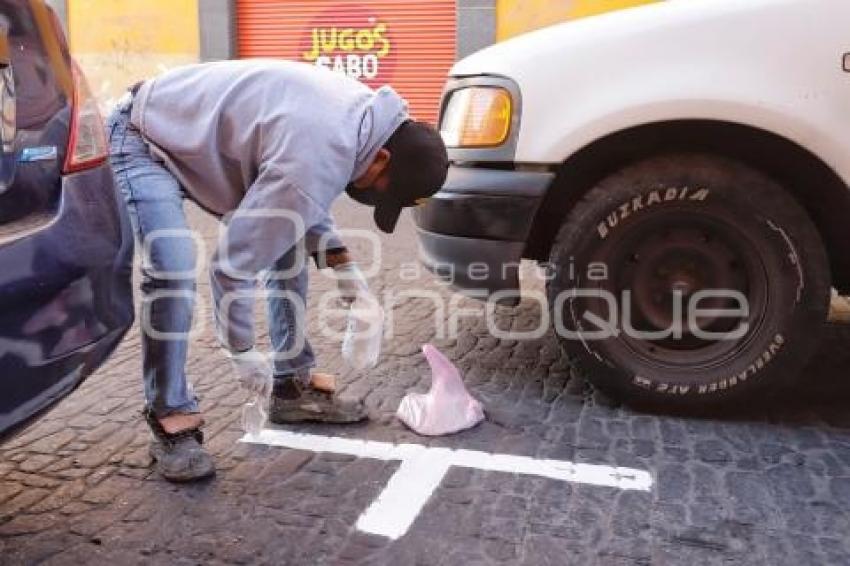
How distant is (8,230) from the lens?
205 centimetres

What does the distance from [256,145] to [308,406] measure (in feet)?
3.71

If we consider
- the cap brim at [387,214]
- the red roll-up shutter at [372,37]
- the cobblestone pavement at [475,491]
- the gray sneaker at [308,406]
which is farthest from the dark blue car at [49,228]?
the red roll-up shutter at [372,37]

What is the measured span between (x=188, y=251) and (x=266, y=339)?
161cm

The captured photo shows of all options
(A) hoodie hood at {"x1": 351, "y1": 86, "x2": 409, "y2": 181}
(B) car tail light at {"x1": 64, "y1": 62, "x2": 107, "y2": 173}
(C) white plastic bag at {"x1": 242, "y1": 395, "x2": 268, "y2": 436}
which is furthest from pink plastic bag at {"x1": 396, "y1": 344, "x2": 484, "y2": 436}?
(B) car tail light at {"x1": 64, "y1": 62, "x2": 107, "y2": 173}

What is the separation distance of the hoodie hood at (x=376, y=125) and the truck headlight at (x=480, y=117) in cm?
73

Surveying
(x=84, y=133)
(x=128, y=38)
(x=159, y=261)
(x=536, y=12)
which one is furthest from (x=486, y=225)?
(x=128, y=38)

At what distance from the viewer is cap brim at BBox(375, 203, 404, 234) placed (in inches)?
110

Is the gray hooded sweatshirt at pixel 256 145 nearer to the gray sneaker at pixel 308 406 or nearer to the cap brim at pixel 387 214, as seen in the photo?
the cap brim at pixel 387 214

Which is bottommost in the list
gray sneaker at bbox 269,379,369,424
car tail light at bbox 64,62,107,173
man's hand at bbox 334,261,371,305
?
gray sneaker at bbox 269,379,369,424

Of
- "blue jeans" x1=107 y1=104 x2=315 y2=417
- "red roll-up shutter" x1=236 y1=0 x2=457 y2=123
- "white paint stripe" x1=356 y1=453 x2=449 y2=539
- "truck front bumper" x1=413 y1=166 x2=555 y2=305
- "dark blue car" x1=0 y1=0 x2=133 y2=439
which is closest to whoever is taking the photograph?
"dark blue car" x1=0 y1=0 x2=133 y2=439

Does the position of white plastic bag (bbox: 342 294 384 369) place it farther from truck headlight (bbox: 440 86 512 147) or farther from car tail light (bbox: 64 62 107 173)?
car tail light (bbox: 64 62 107 173)

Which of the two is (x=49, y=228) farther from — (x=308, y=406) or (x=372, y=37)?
(x=372, y=37)

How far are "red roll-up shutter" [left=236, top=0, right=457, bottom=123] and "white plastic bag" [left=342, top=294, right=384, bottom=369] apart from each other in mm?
8675

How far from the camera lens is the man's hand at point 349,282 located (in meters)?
3.20
